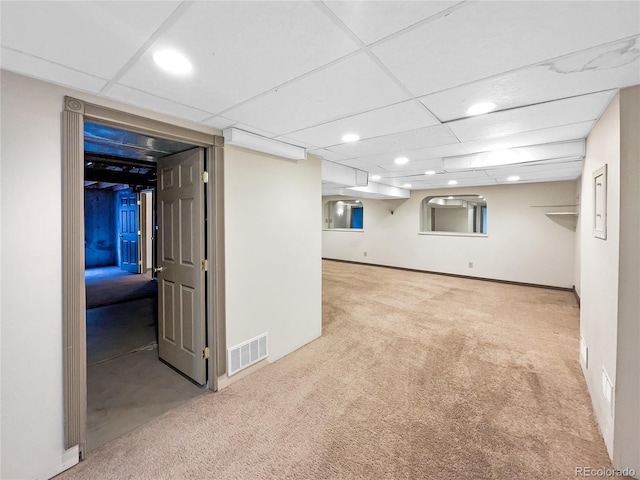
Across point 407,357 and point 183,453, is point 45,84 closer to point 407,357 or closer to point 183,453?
point 183,453

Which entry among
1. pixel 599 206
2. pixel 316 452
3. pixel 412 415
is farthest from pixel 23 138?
pixel 599 206

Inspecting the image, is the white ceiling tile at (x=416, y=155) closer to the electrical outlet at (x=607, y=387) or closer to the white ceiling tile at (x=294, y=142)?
the white ceiling tile at (x=294, y=142)

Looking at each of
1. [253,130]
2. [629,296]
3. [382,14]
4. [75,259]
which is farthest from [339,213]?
[382,14]

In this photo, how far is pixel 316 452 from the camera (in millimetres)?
1746

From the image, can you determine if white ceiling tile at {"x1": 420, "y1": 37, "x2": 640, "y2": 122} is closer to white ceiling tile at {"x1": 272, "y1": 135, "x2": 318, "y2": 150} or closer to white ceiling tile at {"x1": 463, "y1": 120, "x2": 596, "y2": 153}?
white ceiling tile at {"x1": 463, "y1": 120, "x2": 596, "y2": 153}

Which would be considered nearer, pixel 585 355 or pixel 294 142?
pixel 585 355

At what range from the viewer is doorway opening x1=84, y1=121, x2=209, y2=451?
2143 mm

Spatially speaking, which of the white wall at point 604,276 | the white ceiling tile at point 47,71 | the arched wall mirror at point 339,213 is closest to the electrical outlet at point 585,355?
the white wall at point 604,276

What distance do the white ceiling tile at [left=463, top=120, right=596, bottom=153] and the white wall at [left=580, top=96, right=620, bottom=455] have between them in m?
0.11

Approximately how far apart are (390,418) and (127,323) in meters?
3.88

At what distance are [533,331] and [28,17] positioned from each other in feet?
16.7

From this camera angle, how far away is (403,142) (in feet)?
9.26

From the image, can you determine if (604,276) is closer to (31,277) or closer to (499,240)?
(31,277)

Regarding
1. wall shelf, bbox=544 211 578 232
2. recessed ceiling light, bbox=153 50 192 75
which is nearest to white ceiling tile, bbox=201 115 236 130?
recessed ceiling light, bbox=153 50 192 75
